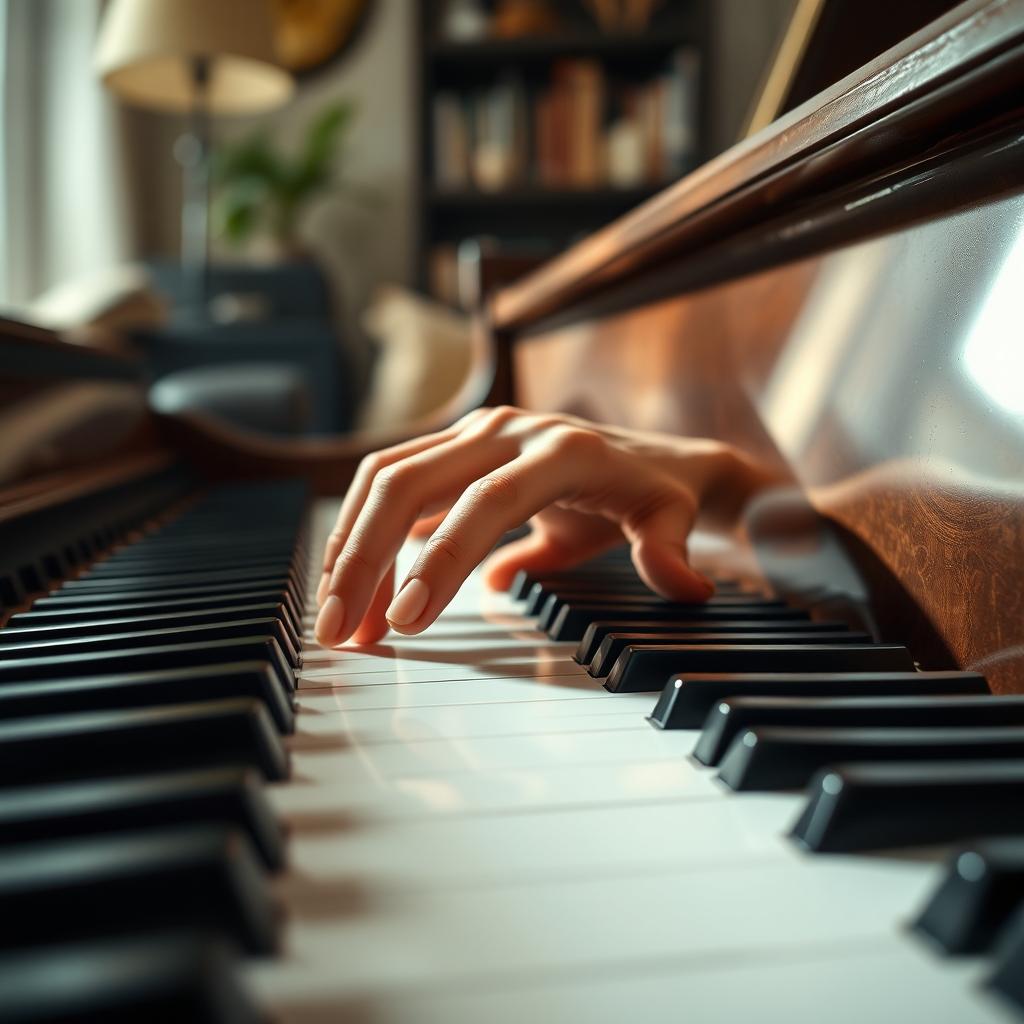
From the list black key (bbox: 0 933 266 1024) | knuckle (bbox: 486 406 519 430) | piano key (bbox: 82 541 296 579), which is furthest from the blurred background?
black key (bbox: 0 933 266 1024)

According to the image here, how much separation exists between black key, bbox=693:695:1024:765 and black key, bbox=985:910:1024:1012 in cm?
20

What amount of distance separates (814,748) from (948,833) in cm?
7

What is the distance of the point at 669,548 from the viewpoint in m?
0.82

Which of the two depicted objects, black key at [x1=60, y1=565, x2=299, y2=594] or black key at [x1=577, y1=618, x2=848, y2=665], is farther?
black key at [x1=60, y1=565, x2=299, y2=594]

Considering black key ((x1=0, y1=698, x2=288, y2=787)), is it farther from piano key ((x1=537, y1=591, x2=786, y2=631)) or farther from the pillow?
the pillow

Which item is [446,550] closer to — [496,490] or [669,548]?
[496,490]

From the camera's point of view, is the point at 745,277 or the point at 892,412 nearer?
the point at 892,412

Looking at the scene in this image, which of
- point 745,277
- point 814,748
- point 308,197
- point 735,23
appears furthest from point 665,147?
→ point 814,748

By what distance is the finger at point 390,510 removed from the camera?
720 millimetres

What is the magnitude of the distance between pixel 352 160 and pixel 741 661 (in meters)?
4.41

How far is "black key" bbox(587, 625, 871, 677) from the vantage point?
0.65 meters

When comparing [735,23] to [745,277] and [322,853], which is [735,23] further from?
[322,853]

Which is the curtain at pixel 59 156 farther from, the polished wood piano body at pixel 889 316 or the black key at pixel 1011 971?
the black key at pixel 1011 971

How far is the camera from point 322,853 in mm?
379
